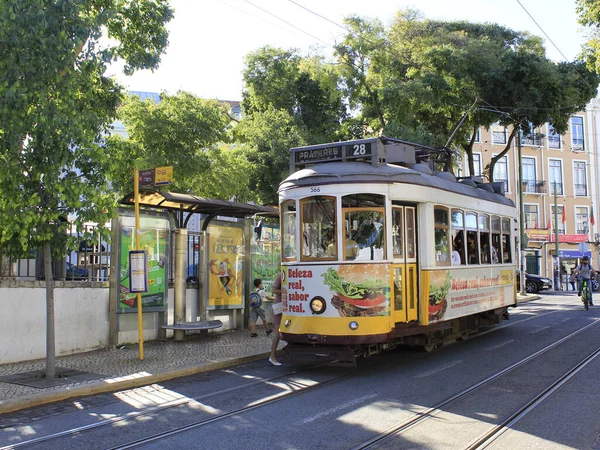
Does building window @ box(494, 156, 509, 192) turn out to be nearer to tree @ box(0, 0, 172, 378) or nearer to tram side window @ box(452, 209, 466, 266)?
tram side window @ box(452, 209, 466, 266)

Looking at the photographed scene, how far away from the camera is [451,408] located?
282 inches

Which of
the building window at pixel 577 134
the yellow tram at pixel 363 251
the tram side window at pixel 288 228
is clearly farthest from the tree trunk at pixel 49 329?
the building window at pixel 577 134

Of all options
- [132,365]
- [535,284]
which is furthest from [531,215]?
[132,365]

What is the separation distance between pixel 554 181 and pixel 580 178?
2956 mm

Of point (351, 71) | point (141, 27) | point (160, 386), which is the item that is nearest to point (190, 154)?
point (141, 27)

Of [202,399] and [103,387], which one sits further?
[103,387]

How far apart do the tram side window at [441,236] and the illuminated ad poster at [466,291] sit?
0.23 meters

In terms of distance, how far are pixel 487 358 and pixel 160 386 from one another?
576 centimetres

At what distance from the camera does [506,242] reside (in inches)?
549

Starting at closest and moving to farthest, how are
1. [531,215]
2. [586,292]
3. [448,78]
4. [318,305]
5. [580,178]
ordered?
1. [318,305]
2. [586,292]
3. [448,78]
4. [531,215]
5. [580,178]

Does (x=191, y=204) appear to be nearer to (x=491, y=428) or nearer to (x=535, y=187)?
(x=491, y=428)

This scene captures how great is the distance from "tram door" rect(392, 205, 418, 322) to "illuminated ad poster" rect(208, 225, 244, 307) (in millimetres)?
5430

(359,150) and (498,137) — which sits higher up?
(498,137)

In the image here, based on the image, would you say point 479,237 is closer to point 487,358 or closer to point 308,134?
point 487,358
